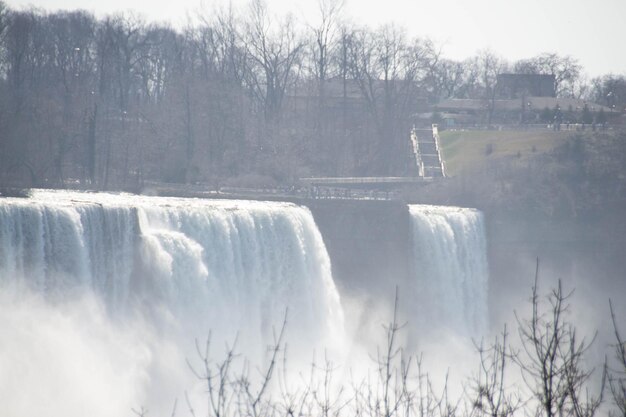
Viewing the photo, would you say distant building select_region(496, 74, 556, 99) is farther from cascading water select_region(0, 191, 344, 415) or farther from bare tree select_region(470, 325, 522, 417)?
bare tree select_region(470, 325, 522, 417)

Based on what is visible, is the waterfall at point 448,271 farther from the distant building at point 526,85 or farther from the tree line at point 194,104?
the distant building at point 526,85

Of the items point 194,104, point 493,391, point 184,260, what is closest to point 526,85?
point 194,104

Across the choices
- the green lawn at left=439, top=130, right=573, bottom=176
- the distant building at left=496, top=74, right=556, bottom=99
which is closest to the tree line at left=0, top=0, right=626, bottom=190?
the green lawn at left=439, top=130, right=573, bottom=176

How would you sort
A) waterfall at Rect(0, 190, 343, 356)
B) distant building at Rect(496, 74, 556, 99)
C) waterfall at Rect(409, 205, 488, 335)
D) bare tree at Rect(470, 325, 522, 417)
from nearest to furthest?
1. bare tree at Rect(470, 325, 522, 417)
2. waterfall at Rect(0, 190, 343, 356)
3. waterfall at Rect(409, 205, 488, 335)
4. distant building at Rect(496, 74, 556, 99)

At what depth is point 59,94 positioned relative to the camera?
5394 cm

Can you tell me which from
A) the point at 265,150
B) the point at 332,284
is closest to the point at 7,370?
the point at 332,284

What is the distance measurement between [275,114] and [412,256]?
23.3 m

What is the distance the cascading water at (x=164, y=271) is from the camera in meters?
25.0

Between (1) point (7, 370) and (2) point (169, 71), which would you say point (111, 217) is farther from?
(2) point (169, 71)

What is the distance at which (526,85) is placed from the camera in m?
96.1

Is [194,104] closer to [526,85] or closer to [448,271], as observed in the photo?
[448,271]

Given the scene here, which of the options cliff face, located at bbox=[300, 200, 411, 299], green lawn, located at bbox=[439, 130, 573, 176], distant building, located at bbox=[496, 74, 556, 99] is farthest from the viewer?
distant building, located at bbox=[496, 74, 556, 99]

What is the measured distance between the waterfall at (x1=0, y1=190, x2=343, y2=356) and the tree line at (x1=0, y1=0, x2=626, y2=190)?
35.9ft

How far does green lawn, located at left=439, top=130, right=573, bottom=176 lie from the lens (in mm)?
59438
